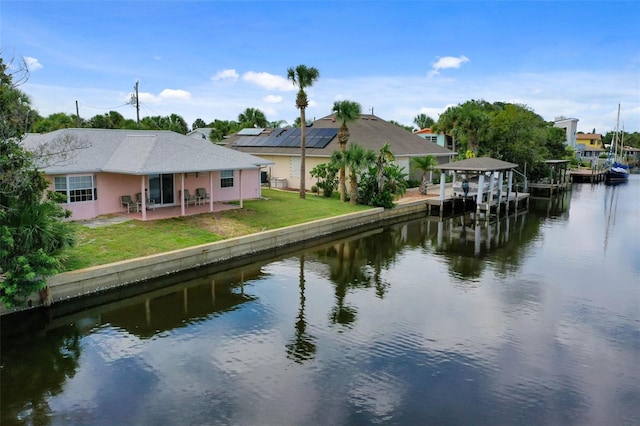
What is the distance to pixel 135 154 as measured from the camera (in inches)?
838

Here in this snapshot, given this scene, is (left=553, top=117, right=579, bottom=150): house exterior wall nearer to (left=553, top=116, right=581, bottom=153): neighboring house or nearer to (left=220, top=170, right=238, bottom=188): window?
(left=553, top=116, right=581, bottom=153): neighboring house

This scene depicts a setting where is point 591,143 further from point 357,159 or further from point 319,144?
point 357,159

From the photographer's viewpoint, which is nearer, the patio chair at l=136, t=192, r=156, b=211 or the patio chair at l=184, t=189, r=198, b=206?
the patio chair at l=136, t=192, r=156, b=211

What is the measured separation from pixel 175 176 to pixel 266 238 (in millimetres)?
6076

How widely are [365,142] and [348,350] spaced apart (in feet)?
85.9

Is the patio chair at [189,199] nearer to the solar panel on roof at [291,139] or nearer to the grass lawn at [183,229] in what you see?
the grass lawn at [183,229]

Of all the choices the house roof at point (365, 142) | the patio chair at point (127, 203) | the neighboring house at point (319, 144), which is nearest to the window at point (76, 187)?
the patio chair at point (127, 203)

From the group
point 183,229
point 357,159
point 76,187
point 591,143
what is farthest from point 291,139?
point 591,143

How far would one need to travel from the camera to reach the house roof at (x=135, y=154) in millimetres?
19797

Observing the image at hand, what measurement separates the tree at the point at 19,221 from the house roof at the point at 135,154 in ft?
20.6

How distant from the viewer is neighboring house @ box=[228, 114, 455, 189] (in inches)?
1361

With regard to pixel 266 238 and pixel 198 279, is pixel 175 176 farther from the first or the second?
pixel 198 279

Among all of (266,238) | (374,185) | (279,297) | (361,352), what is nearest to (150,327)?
(279,297)

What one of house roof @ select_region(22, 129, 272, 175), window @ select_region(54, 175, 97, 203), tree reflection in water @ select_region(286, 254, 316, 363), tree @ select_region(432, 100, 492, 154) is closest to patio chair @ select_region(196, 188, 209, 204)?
house roof @ select_region(22, 129, 272, 175)
